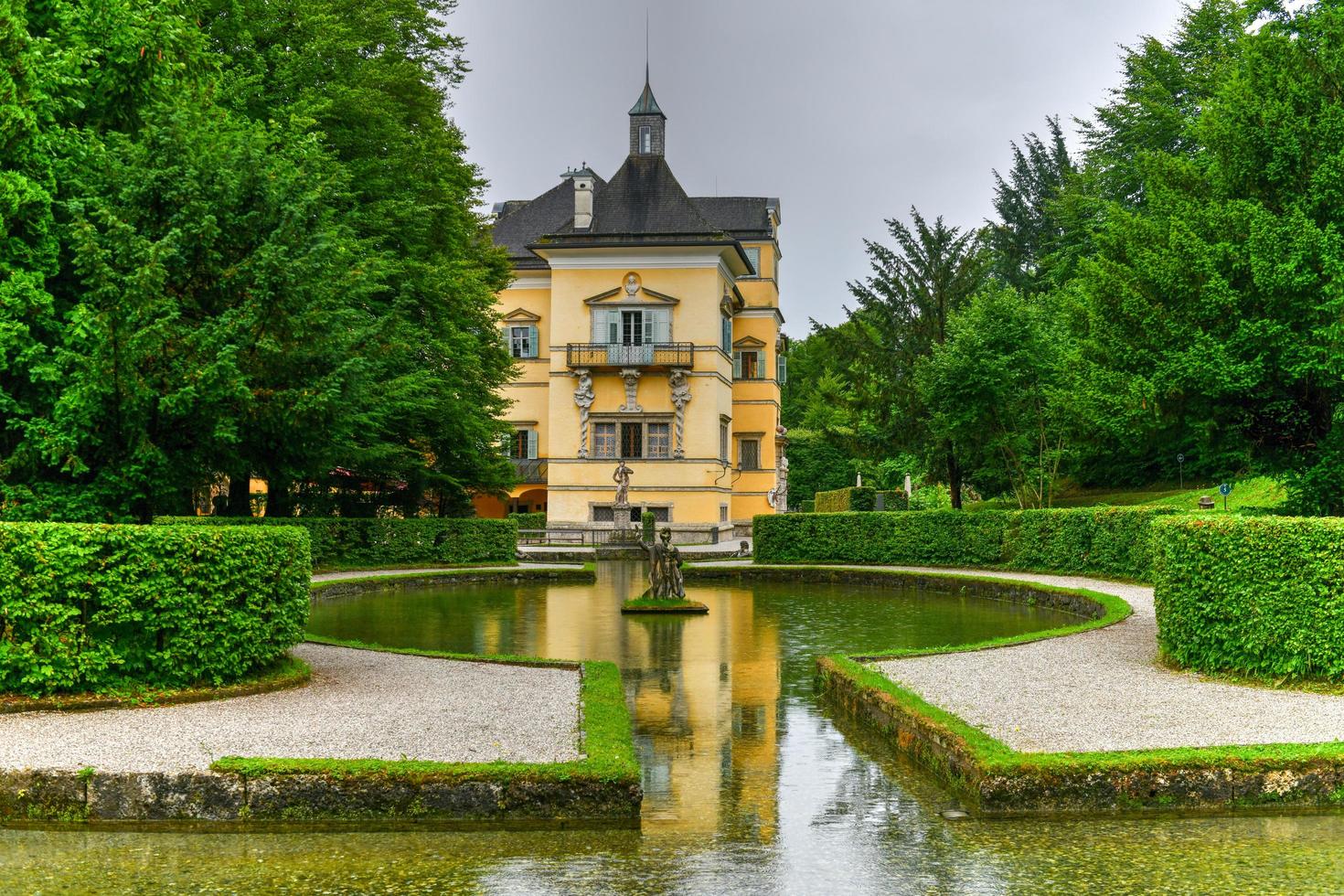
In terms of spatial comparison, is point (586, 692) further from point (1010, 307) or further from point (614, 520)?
point (614, 520)

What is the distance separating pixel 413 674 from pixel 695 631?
6.61 meters

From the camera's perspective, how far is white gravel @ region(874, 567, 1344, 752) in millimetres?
9039

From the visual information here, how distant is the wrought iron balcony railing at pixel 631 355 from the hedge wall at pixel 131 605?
116 ft

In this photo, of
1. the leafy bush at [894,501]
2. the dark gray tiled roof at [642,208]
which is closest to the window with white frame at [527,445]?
the dark gray tiled roof at [642,208]

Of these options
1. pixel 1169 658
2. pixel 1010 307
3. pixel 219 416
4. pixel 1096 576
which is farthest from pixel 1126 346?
pixel 1010 307

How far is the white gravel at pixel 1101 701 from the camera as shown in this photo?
9.04 metres

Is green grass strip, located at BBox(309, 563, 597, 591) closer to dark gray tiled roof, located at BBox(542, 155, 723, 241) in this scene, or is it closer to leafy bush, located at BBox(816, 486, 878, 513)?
A: dark gray tiled roof, located at BBox(542, 155, 723, 241)

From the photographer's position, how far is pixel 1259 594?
37.8 feet

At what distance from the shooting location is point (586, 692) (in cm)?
1095

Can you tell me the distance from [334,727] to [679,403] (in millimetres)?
37418

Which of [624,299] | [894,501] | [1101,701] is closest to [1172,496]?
[894,501]

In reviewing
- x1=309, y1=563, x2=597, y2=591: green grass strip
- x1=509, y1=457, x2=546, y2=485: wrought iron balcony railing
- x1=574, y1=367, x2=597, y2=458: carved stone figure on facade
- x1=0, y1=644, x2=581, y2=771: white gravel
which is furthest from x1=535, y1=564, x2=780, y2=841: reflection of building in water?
x1=509, y1=457, x2=546, y2=485: wrought iron balcony railing

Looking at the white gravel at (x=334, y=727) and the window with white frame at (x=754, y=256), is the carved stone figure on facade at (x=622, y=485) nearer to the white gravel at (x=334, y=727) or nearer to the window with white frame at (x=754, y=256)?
the window with white frame at (x=754, y=256)

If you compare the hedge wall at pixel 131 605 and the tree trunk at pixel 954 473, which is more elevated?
the tree trunk at pixel 954 473
